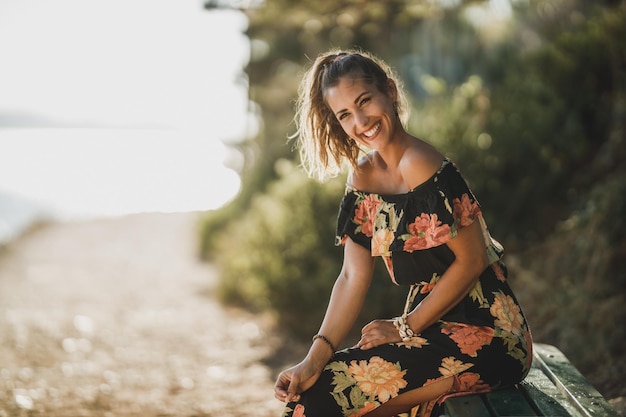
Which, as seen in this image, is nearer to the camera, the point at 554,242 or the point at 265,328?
the point at 554,242

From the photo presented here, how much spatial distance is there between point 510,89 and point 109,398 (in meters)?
4.63

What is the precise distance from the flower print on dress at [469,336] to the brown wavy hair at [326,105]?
688 millimetres

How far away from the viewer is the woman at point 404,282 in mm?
2092

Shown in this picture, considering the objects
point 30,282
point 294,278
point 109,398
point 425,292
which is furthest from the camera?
point 30,282

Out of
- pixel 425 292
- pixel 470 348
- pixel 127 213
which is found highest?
pixel 127 213

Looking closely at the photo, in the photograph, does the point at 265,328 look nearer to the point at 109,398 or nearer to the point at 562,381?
the point at 109,398

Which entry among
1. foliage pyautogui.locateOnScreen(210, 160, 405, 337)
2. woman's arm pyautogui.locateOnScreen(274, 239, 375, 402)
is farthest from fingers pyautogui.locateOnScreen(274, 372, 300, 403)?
foliage pyautogui.locateOnScreen(210, 160, 405, 337)

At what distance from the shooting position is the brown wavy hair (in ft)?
7.72

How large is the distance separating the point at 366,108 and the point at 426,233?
488 millimetres

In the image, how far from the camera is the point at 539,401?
6.90ft

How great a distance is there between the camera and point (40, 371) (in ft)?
16.0

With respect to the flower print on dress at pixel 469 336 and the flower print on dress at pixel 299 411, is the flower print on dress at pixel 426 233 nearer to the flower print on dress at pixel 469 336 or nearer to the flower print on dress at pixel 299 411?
the flower print on dress at pixel 469 336

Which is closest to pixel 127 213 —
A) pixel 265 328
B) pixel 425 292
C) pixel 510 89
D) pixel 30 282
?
pixel 30 282

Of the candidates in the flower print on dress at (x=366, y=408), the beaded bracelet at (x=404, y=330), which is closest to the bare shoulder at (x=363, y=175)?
the beaded bracelet at (x=404, y=330)
